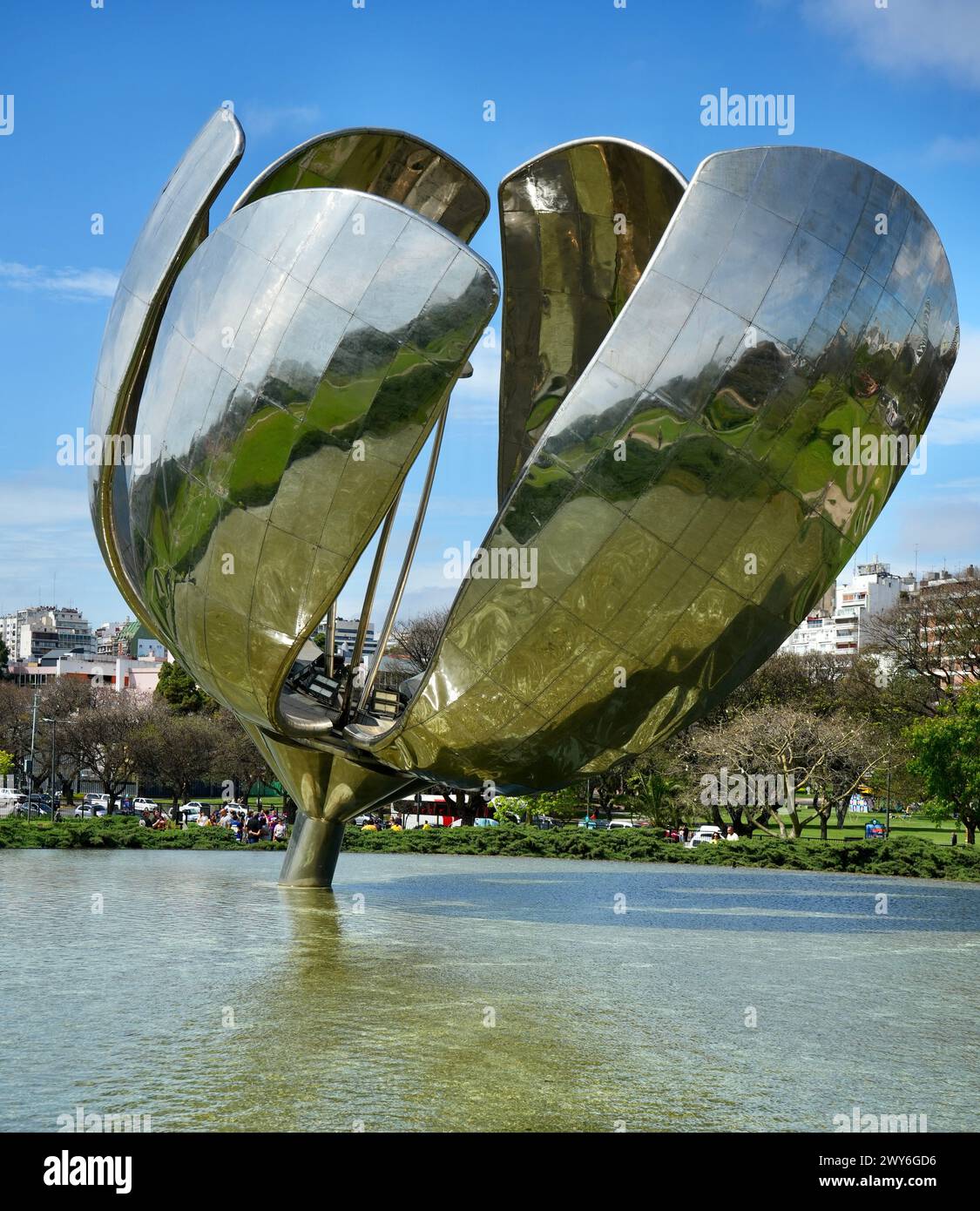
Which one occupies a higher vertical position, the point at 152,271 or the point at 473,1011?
the point at 152,271

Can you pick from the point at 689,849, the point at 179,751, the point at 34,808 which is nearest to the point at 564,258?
the point at 689,849

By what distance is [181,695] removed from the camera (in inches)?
3396

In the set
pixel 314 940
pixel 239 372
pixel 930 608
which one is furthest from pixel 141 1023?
pixel 930 608

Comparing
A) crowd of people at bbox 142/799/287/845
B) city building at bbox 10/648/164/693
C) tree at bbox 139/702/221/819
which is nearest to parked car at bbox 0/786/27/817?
crowd of people at bbox 142/799/287/845

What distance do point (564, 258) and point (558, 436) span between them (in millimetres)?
7113

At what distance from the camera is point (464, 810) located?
2015 inches

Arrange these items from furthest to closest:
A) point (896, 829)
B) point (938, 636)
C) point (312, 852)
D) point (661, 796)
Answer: point (896, 829), point (938, 636), point (661, 796), point (312, 852)

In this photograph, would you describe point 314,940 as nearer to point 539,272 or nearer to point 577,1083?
point 577,1083

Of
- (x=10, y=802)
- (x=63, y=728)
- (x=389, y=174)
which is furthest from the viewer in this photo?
(x=63, y=728)

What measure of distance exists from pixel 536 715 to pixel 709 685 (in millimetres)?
2048

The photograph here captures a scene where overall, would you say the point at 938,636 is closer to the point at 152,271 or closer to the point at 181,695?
the point at 181,695

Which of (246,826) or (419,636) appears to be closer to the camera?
(246,826)

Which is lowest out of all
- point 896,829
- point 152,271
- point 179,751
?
point 896,829

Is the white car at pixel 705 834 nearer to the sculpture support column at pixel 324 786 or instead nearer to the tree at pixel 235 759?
the tree at pixel 235 759
